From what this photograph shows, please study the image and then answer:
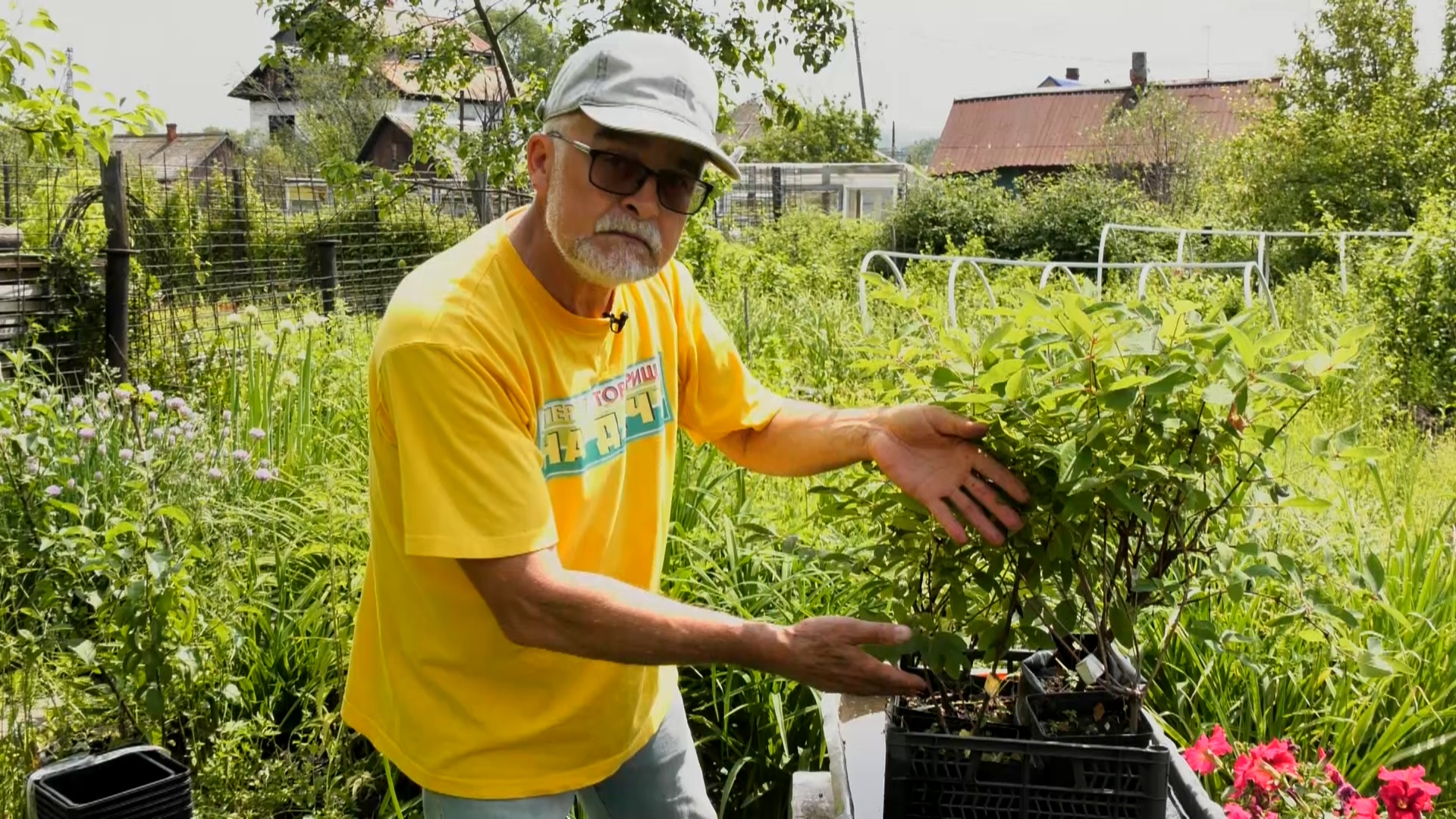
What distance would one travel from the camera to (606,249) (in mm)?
1856

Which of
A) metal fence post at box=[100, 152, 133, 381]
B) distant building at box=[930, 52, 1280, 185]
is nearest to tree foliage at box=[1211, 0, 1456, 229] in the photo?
metal fence post at box=[100, 152, 133, 381]

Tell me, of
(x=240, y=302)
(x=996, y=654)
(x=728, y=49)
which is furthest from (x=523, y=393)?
(x=240, y=302)

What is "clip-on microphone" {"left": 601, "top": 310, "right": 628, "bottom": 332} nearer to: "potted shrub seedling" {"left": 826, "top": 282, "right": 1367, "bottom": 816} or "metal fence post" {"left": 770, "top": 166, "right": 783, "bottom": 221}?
"potted shrub seedling" {"left": 826, "top": 282, "right": 1367, "bottom": 816}

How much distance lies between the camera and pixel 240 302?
8820 millimetres

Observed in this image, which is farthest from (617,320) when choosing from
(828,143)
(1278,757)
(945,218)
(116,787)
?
(828,143)

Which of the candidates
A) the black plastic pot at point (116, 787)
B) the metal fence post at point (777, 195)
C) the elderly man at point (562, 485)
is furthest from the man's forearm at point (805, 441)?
the metal fence post at point (777, 195)

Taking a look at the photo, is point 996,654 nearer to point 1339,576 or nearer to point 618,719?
A: point 618,719

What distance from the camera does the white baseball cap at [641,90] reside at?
5.87 ft

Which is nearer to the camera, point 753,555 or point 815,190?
point 753,555

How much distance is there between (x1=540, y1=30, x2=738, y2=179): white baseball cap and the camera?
1.79 metres

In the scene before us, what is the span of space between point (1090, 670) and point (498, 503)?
3.08 feet

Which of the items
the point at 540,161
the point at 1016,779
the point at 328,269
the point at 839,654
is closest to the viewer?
the point at 839,654

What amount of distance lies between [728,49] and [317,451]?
265 cm

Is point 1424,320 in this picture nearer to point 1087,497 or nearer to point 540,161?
point 1087,497
